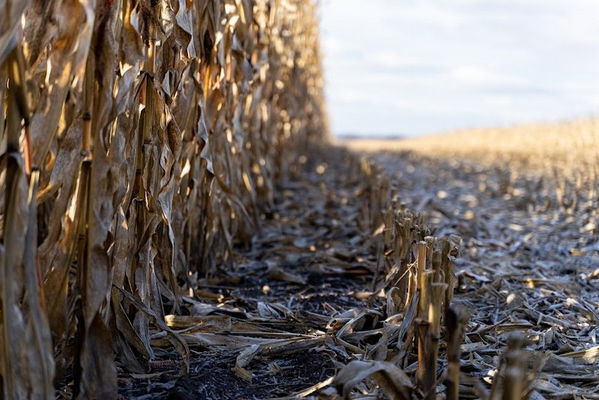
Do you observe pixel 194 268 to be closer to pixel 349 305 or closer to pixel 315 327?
pixel 349 305

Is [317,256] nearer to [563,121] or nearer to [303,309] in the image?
[303,309]

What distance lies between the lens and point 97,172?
70.7 inches

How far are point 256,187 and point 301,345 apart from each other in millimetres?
2741

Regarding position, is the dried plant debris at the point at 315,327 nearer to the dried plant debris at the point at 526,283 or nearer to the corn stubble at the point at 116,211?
the corn stubble at the point at 116,211

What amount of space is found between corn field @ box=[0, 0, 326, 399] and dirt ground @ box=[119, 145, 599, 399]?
17 cm

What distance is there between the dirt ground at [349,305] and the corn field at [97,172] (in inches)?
6.8

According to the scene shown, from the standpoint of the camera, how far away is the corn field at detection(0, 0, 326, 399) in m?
1.56

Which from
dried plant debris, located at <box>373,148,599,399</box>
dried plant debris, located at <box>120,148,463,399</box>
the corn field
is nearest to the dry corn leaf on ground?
dried plant debris, located at <box>373,148,599,399</box>

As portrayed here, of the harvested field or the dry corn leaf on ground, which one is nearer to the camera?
the harvested field

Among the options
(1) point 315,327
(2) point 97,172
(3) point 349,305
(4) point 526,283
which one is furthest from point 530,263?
(2) point 97,172

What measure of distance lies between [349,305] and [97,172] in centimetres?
139

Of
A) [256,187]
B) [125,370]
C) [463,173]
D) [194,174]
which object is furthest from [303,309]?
[463,173]

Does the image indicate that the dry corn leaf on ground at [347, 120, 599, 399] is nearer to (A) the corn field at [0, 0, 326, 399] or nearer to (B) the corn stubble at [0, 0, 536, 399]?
(B) the corn stubble at [0, 0, 536, 399]

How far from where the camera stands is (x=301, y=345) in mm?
2219
